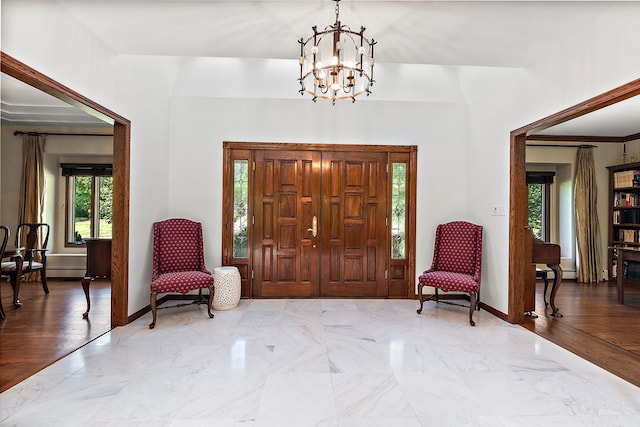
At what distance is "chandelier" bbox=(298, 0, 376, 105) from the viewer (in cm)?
269

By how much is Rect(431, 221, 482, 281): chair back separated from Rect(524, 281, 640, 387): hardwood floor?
0.92 meters

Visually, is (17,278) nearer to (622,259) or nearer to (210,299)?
(210,299)

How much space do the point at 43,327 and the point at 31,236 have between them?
2892mm

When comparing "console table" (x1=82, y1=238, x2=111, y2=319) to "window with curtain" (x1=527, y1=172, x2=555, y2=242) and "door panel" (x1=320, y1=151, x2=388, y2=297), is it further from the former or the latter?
"window with curtain" (x1=527, y1=172, x2=555, y2=242)

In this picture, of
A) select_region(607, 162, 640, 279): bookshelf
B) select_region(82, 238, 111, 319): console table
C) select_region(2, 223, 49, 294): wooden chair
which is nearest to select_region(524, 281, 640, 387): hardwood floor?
select_region(607, 162, 640, 279): bookshelf

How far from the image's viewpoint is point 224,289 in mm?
4410

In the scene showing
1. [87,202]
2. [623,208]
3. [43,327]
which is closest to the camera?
[43,327]

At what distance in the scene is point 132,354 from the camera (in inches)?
120

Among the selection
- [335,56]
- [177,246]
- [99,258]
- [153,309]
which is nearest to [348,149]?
[335,56]

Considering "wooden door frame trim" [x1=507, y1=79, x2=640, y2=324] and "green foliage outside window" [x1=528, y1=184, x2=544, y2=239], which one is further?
"green foliage outside window" [x1=528, y1=184, x2=544, y2=239]

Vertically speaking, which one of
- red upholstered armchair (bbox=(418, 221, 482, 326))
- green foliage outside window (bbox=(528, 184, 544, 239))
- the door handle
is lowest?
red upholstered armchair (bbox=(418, 221, 482, 326))

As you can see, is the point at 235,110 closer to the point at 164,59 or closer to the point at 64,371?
the point at 164,59

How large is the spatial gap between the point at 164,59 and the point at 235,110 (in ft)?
3.54

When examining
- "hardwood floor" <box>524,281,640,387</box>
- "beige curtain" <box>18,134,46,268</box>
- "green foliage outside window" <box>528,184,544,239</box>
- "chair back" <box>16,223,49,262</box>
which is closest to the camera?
"hardwood floor" <box>524,281,640,387</box>
